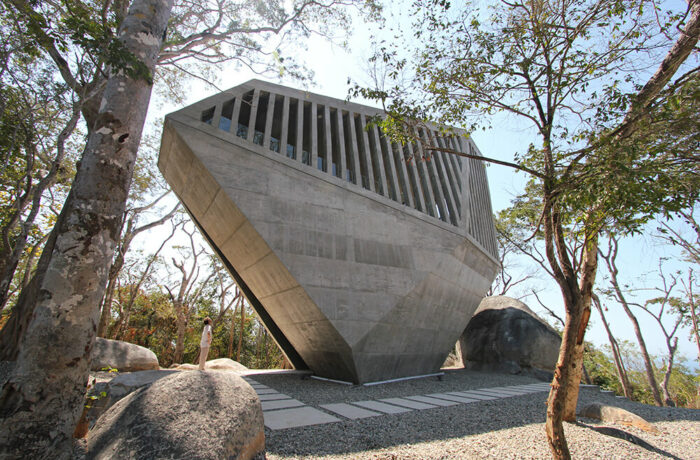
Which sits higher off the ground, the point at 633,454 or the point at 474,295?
the point at 474,295

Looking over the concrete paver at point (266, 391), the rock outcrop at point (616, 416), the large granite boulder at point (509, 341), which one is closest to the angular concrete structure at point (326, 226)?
the concrete paver at point (266, 391)

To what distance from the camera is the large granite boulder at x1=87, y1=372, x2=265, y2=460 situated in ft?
8.02

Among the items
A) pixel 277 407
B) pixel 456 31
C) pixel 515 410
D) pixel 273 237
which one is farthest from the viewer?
pixel 273 237

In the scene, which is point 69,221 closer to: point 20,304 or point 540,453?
point 540,453

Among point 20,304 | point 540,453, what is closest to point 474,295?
point 540,453

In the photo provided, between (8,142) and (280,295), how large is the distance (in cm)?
1000

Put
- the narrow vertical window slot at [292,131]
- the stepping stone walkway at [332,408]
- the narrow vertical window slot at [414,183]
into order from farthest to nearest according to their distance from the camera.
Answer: the narrow vertical window slot at [414,183] → the narrow vertical window slot at [292,131] → the stepping stone walkway at [332,408]

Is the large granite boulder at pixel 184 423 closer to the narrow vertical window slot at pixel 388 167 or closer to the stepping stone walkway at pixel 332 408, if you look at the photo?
the stepping stone walkway at pixel 332 408

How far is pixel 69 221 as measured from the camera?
265 cm

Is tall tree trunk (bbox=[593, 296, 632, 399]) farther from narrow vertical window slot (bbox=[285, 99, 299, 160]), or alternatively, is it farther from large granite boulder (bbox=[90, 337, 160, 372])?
large granite boulder (bbox=[90, 337, 160, 372])

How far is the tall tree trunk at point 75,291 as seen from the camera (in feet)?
7.34

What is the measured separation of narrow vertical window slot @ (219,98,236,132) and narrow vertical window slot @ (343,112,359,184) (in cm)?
380

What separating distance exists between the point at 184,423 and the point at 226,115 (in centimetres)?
943

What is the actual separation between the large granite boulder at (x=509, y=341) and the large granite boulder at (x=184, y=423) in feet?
55.6
